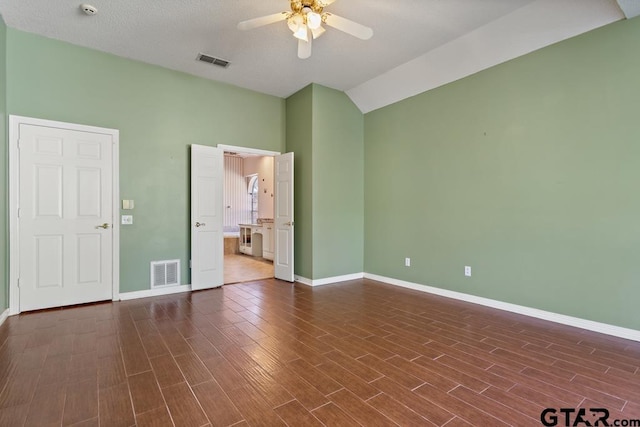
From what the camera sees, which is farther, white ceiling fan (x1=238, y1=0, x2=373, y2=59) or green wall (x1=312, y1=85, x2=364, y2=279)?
green wall (x1=312, y1=85, x2=364, y2=279)

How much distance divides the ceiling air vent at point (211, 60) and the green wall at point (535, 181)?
2821mm

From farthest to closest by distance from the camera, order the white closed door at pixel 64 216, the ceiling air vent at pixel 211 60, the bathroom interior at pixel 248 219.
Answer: the bathroom interior at pixel 248 219, the ceiling air vent at pixel 211 60, the white closed door at pixel 64 216

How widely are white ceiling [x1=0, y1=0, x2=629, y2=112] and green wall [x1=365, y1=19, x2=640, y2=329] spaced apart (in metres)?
0.25

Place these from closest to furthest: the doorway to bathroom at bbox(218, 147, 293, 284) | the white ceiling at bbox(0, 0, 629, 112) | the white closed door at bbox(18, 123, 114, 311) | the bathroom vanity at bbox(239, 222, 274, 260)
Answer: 1. the white ceiling at bbox(0, 0, 629, 112)
2. the white closed door at bbox(18, 123, 114, 311)
3. the doorway to bathroom at bbox(218, 147, 293, 284)
4. the bathroom vanity at bbox(239, 222, 274, 260)

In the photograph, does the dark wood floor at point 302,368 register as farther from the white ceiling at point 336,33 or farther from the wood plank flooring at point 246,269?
the white ceiling at point 336,33

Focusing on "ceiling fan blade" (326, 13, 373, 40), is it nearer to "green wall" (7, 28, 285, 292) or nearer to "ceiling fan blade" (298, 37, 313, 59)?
"ceiling fan blade" (298, 37, 313, 59)

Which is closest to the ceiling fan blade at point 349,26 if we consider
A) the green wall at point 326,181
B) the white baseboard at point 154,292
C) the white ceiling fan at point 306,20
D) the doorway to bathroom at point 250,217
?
the white ceiling fan at point 306,20

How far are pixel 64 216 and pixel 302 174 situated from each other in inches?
129

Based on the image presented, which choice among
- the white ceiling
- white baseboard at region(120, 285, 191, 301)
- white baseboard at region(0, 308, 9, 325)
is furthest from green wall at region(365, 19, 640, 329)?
white baseboard at region(0, 308, 9, 325)

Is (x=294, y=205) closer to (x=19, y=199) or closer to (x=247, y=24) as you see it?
(x=247, y=24)

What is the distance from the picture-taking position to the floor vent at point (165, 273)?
14.2ft

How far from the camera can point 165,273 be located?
4.41 metres

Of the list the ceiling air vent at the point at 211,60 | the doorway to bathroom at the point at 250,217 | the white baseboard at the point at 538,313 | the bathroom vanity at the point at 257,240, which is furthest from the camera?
the bathroom vanity at the point at 257,240

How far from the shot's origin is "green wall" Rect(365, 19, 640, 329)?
2906mm
